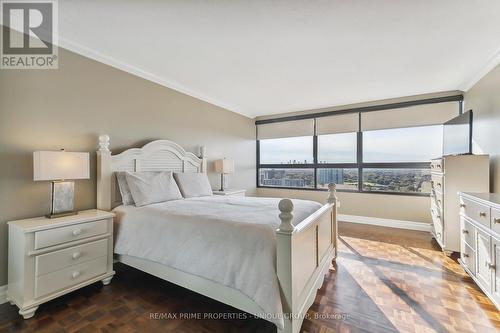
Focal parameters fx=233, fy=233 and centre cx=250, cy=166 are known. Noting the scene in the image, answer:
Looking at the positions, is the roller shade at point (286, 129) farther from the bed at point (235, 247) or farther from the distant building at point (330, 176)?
the bed at point (235, 247)

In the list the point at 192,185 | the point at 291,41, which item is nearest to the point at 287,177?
the point at 192,185

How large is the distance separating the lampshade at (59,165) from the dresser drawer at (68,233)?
1.43ft

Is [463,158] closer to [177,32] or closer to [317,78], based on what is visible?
[317,78]

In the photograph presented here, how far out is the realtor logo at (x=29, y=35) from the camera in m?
1.89

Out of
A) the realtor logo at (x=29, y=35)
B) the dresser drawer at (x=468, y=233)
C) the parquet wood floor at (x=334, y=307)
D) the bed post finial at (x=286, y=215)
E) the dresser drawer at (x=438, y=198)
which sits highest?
the realtor logo at (x=29, y=35)

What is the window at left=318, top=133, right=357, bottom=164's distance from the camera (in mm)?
4613

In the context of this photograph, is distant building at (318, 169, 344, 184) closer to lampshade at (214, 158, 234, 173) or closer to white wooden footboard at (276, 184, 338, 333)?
lampshade at (214, 158, 234, 173)

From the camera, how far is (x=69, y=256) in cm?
196

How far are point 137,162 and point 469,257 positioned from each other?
373 centimetres

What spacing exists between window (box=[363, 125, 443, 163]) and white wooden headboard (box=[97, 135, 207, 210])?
3.15 metres

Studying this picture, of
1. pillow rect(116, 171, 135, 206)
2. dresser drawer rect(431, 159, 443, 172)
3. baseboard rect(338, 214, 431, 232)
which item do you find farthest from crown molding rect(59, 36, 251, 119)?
dresser drawer rect(431, 159, 443, 172)

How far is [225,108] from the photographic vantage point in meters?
4.61

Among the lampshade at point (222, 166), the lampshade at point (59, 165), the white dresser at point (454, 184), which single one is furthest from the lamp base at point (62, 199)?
the white dresser at point (454, 184)

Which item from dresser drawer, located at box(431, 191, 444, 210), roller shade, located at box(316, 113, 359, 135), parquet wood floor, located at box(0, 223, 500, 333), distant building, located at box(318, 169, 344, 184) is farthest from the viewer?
distant building, located at box(318, 169, 344, 184)
